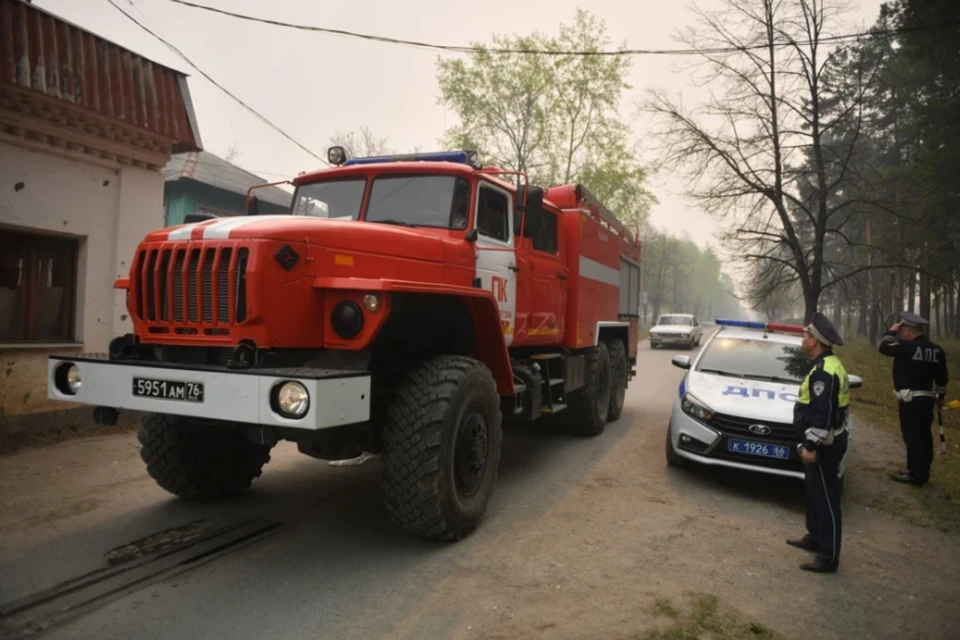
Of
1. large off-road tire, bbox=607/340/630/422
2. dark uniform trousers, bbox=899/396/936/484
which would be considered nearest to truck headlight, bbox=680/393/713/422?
dark uniform trousers, bbox=899/396/936/484

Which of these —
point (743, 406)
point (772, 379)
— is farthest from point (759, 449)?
point (772, 379)

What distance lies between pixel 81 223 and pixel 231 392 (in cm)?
595

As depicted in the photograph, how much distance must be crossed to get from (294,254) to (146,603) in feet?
6.91

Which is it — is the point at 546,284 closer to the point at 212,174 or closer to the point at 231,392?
the point at 231,392

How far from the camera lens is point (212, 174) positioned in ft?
55.6

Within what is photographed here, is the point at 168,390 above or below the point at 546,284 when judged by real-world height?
below

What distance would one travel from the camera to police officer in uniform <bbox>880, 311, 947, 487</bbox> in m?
6.31

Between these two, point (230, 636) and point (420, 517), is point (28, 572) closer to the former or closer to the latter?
point (230, 636)

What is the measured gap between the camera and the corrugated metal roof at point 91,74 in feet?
21.9

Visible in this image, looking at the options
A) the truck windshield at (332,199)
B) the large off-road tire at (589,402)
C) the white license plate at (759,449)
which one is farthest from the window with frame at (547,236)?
the white license plate at (759,449)

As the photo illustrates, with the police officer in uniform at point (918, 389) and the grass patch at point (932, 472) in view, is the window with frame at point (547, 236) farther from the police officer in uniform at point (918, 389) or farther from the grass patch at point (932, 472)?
the grass patch at point (932, 472)

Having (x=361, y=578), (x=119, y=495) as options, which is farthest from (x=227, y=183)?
(x=361, y=578)

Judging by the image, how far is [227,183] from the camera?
16797 millimetres

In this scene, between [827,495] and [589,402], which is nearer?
[827,495]
